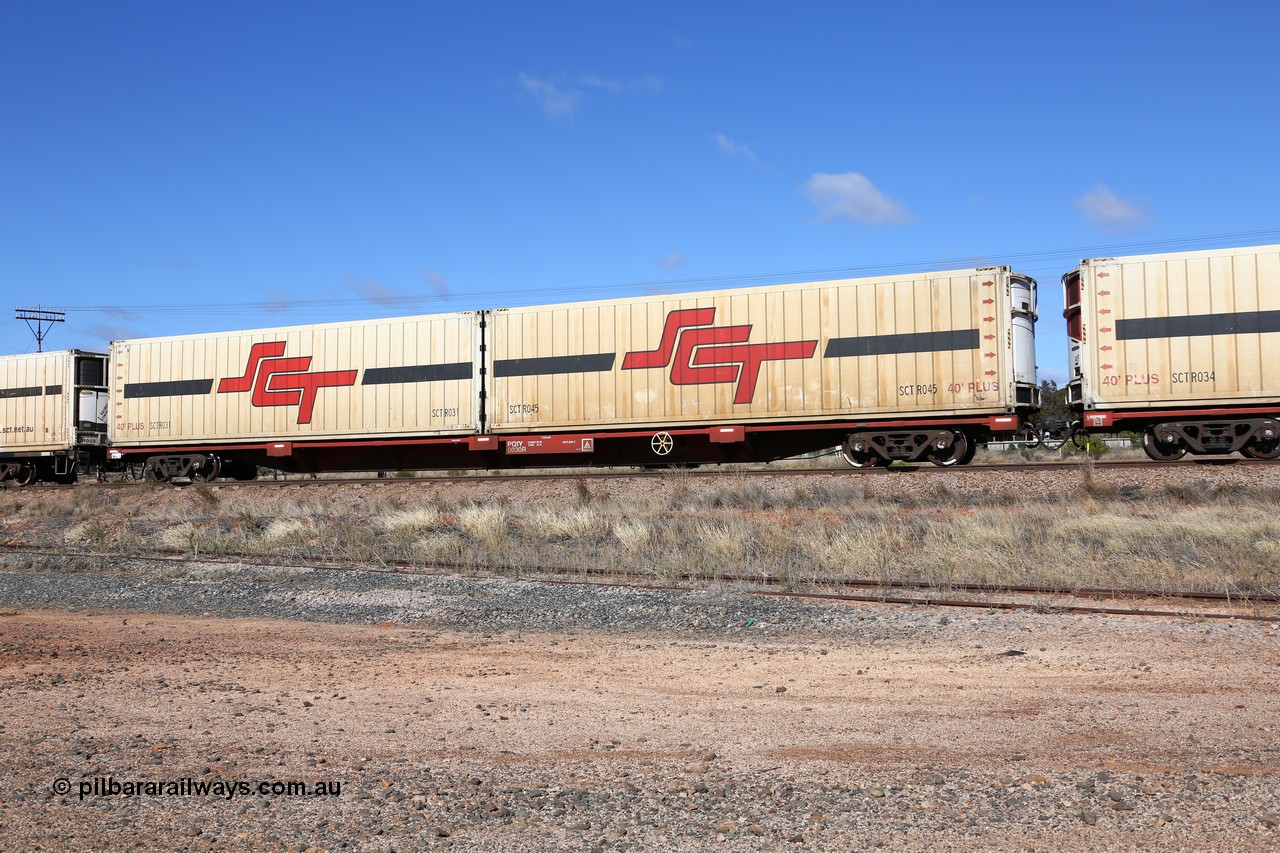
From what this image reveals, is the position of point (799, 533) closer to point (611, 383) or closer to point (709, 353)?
point (709, 353)

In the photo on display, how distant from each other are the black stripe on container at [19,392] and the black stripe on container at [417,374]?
990cm

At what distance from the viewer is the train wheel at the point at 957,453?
57.9ft

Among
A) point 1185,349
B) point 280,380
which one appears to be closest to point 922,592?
point 1185,349

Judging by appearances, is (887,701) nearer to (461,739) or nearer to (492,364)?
(461,739)

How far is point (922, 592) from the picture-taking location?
8.77 meters

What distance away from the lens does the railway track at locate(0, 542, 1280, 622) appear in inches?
301

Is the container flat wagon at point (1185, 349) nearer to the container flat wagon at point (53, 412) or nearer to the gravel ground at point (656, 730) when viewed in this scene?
the gravel ground at point (656, 730)

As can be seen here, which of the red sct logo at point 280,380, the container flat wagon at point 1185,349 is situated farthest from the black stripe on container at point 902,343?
the red sct logo at point 280,380

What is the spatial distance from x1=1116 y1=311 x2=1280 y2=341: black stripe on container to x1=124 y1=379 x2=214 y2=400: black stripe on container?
1900cm

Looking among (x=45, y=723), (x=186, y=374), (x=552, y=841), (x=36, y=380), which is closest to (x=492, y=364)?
(x=186, y=374)

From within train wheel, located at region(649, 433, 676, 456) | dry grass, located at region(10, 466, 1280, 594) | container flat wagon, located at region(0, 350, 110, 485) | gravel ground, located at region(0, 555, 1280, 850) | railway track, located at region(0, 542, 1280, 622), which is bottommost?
gravel ground, located at region(0, 555, 1280, 850)

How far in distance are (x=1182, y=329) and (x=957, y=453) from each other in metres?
4.16

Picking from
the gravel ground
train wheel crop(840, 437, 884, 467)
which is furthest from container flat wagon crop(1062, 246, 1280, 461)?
the gravel ground

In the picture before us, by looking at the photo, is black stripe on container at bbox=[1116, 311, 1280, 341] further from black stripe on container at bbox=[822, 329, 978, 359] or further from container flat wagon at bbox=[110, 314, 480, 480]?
container flat wagon at bbox=[110, 314, 480, 480]
